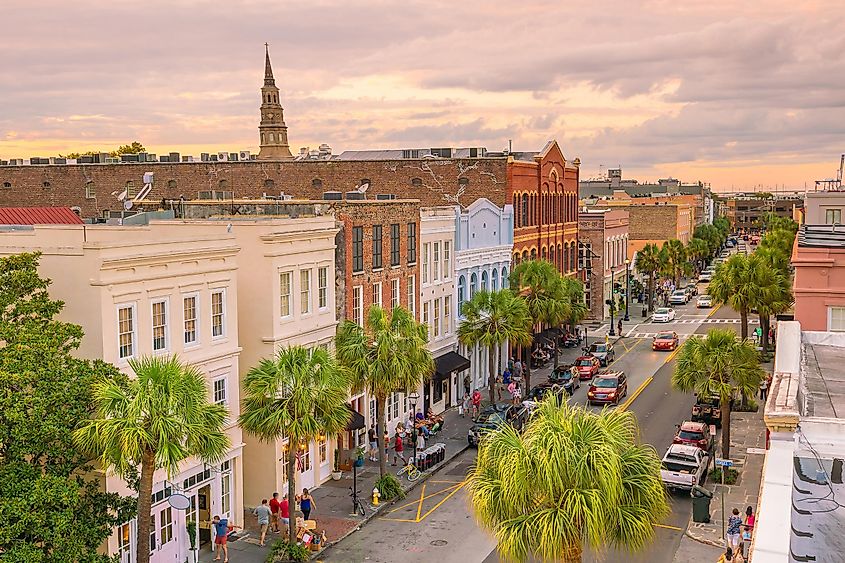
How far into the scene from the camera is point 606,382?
48.0m

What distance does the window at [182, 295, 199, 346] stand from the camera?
27281 millimetres

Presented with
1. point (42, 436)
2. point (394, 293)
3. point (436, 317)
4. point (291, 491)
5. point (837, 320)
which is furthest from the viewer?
point (436, 317)

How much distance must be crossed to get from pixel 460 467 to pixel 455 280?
46.4ft

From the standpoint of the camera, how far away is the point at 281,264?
3180 centimetres

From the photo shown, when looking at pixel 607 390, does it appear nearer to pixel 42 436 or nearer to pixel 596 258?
pixel 42 436

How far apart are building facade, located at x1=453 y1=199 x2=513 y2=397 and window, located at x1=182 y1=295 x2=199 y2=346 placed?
2302cm

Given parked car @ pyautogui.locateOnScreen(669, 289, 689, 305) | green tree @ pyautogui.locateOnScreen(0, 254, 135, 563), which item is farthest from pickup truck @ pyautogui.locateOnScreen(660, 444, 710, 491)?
parked car @ pyautogui.locateOnScreen(669, 289, 689, 305)

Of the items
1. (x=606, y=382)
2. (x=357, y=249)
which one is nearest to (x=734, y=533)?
(x=357, y=249)

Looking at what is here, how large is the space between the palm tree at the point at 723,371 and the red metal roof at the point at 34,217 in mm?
28639

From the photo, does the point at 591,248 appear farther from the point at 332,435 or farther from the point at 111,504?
the point at 111,504

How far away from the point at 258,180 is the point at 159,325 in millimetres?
37604

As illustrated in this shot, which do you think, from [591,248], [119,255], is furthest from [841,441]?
[591,248]

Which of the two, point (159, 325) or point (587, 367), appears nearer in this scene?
point (159, 325)

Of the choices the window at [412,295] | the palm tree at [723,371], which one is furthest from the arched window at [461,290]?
the palm tree at [723,371]
